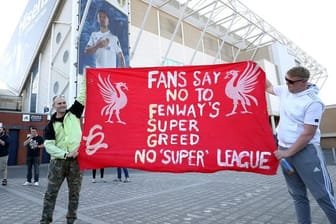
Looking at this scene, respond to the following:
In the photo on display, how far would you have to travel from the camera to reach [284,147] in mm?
2920

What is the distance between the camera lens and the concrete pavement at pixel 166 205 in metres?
4.45

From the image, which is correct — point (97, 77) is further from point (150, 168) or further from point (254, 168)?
point (254, 168)

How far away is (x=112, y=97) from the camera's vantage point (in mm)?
4059

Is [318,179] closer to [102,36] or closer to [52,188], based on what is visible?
[52,188]

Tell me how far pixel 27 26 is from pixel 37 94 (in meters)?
7.99

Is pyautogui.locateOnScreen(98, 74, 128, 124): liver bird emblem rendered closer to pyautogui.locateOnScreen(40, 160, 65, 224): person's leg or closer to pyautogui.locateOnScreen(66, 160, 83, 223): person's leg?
pyautogui.locateOnScreen(66, 160, 83, 223): person's leg

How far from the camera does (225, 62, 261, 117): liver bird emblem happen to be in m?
3.65

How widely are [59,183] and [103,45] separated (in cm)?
1497

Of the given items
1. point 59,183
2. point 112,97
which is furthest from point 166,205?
point 112,97

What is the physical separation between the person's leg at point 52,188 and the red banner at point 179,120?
0.97 feet

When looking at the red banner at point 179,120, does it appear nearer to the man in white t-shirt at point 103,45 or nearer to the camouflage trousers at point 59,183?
the camouflage trousers at point 59,183

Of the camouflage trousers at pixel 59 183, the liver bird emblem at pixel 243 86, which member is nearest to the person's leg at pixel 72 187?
the camouflage trousers at pixel 59 183

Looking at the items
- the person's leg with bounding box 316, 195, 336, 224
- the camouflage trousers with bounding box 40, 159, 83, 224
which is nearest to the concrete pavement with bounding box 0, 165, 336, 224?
the camouflage trousers with bounding box 40, 159, 83, 224

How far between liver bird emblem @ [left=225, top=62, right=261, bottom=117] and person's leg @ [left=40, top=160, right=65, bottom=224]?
7.49 ft
